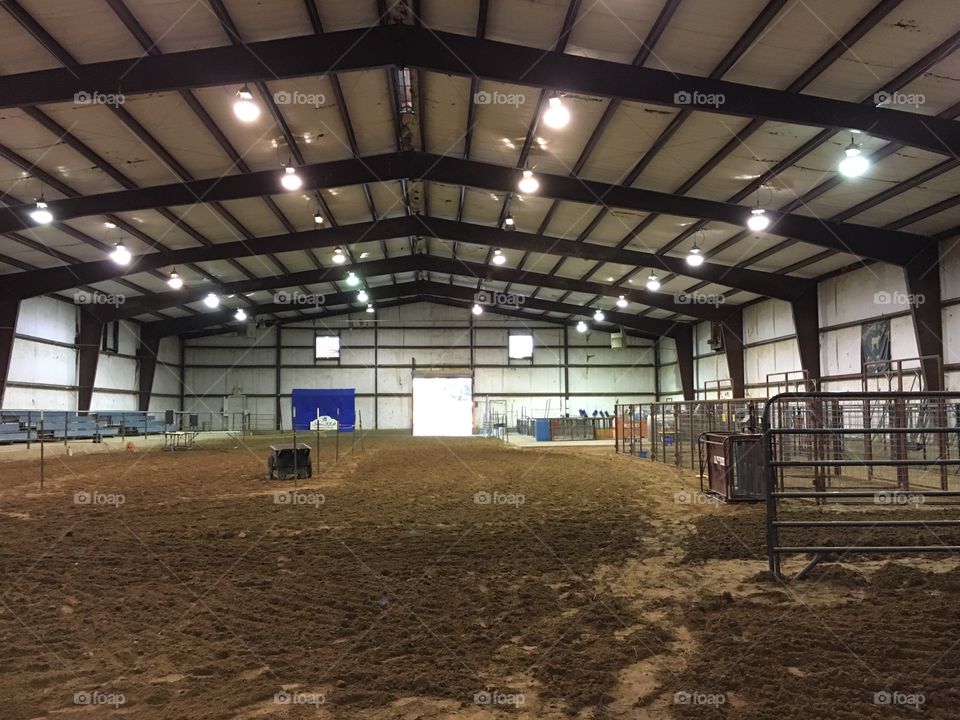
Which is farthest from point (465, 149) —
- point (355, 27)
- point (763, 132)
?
point (763, 132)

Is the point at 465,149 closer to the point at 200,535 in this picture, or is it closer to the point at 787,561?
the point at 200,535

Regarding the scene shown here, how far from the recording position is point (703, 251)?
63.4 feet

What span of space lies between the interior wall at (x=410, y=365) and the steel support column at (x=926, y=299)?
20.1 m

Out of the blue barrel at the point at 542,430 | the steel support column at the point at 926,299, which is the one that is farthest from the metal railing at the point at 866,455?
the blue barrel at the point at 542,430

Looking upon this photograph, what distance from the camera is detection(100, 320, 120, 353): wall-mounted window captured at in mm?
27156

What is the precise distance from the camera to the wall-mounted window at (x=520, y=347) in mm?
34875

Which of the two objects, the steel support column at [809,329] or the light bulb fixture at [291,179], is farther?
the steel support column at [809,329]

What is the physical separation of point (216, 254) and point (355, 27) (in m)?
12.2

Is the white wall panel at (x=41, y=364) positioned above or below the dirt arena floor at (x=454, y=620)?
above

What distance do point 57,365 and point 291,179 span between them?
17323mm

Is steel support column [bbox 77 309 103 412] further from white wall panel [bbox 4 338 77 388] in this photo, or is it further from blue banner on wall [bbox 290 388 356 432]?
blue banner on wall [bbox 290 388 356 432]

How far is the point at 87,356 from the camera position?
2498 centimetres

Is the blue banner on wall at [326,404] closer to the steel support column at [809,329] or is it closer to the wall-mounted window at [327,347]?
the wall-mounted window at [327,347]

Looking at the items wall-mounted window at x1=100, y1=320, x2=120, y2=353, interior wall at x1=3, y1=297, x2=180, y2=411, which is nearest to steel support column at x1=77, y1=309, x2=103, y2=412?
interior wall at x1=3, y1=297, x2=180, y2=411
